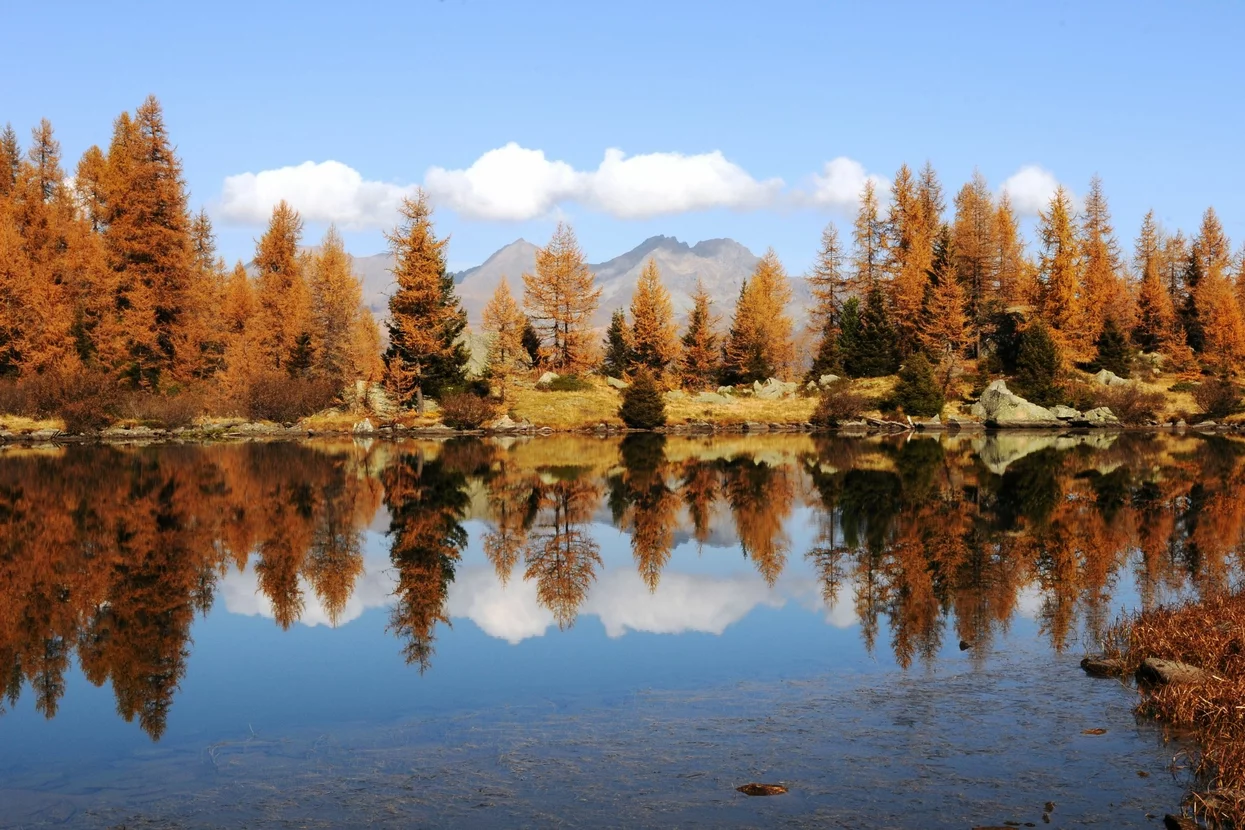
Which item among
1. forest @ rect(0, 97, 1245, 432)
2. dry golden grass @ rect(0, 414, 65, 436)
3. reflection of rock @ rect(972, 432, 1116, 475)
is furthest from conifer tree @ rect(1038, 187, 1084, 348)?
dry golden grass @ rect(0, 414, 65, 436)

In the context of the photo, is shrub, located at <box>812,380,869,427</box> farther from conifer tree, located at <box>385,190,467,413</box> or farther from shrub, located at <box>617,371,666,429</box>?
conifer tree, located at <box>385,190,467,413</box>

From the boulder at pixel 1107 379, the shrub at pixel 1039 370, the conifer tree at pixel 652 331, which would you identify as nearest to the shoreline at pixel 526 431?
the shrub at pixel 1039 370

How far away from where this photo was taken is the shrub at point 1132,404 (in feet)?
209

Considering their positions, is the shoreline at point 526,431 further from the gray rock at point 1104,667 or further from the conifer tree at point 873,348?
the gray rock at point 1104,667

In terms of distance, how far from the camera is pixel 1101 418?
63500mm

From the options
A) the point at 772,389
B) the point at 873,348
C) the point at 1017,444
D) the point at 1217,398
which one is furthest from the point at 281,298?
the point at 1217,398

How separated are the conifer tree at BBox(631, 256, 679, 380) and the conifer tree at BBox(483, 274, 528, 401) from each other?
809cm

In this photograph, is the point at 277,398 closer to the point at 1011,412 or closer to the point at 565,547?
the point at 565,547

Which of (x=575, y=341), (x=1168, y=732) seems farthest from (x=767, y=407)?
(x=1168, y=732)

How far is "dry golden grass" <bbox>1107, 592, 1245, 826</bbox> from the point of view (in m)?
7.41

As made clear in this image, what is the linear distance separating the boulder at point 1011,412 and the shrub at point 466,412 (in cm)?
3113

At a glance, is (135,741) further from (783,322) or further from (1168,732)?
(783,322)

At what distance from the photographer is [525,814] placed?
743 centimetres

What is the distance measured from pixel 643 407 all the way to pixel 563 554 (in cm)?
4240
